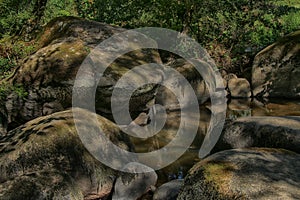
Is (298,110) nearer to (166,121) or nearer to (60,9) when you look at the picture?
(166,121)

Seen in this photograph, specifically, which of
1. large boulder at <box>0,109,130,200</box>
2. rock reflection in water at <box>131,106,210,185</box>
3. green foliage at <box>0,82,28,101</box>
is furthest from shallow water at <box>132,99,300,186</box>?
green foliage at <box>0,82,28,101</box>

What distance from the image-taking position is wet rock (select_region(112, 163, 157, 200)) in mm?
5629

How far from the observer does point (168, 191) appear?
17.9ft

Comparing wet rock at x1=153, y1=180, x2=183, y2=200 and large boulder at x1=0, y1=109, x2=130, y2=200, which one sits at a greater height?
large boulder at x1=0, y1=109, x2=130, y2=200

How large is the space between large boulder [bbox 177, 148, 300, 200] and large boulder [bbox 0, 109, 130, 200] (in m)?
1.54

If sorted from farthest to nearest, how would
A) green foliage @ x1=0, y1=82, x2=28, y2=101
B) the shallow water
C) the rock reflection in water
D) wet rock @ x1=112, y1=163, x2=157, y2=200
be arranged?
green foliage @ x1=0, y1=82, x2=28, y2=101 → the shallow water → the rock reflection in water → wet rock @ x1=112, y1=163, x2=157, y2=200

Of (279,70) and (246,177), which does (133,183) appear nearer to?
(246,177)

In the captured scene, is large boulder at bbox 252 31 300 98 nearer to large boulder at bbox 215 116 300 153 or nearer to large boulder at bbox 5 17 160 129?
large boulder at bbox 5 17 160 129

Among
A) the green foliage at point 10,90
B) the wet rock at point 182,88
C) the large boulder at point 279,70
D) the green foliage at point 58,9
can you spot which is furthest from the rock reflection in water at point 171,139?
the green foliage at point 58,9

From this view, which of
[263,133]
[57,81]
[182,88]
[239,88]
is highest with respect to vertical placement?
[57,81]

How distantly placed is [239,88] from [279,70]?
132 centimetres

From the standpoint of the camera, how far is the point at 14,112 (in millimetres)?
8922

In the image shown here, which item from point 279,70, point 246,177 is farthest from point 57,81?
point 279,70

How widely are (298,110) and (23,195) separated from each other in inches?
307
